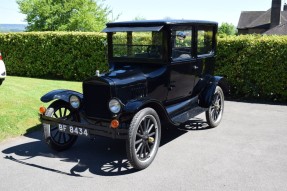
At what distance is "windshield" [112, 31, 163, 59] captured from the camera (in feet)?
18.1

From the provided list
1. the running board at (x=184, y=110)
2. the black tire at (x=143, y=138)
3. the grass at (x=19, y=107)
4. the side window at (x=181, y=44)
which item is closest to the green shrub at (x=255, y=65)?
the running board at (x=184, y=110)

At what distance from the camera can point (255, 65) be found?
9.12 m

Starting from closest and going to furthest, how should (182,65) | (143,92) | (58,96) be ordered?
(143,92), (58,96), (182,65)

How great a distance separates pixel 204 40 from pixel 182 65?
113 centimetres

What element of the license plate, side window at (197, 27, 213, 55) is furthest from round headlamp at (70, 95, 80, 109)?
Answer: side window at (197, 27, 213, 55)

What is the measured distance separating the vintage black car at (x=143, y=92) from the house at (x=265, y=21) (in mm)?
29251

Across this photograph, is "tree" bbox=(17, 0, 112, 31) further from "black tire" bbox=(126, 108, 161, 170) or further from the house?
"black tire" bbox=(126, 108, 161, 170)

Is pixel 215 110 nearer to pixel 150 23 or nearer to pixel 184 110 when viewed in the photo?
pixel 184 110

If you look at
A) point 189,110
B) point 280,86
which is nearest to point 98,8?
point 280,86

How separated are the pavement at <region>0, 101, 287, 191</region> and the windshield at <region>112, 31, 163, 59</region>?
157 centimetres

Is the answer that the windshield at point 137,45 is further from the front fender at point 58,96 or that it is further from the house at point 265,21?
the house at point 265,21

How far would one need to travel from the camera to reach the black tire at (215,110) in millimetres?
6484

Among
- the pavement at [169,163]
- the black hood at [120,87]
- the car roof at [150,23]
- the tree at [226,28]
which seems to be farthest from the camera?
the tree at [226,28]

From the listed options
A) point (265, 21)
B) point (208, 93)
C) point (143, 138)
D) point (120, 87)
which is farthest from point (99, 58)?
point (265, 21)
